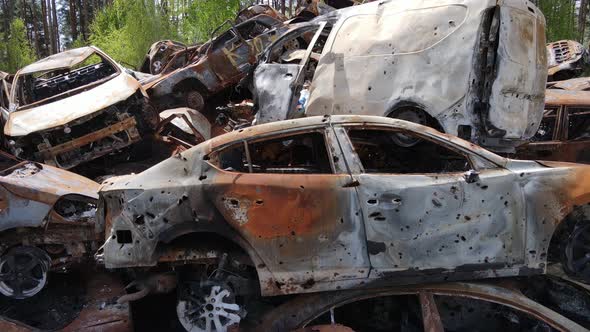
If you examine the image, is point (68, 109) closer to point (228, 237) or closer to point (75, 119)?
point (75, 119)

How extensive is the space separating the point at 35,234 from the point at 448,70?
14.2ft

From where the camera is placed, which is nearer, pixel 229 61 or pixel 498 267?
pixel 498 267

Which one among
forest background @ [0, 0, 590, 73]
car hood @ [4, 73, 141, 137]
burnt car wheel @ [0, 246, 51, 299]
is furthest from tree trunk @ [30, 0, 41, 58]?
burnt car wheel @ [0, 246, 51, 299]

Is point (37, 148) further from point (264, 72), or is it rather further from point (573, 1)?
point (573, 1)

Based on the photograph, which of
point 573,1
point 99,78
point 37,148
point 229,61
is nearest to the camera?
point 37,148

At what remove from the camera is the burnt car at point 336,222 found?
3.64 meters

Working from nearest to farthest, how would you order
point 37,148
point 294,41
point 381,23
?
1. point 381,23
2. point 37,148
3. point 294,41

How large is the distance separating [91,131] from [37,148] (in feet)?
2.28

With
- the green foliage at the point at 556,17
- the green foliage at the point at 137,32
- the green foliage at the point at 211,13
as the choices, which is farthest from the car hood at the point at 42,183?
the green foliage at the point at 137,32

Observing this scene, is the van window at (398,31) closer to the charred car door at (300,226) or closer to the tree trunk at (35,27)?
the charred car door at (300,226)

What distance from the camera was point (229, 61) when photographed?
31.6ft

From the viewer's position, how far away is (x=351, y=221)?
11.9ft

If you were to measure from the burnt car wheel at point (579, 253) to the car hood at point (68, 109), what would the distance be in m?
5.68

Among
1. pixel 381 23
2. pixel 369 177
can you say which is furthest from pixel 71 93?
pixel 369 177
